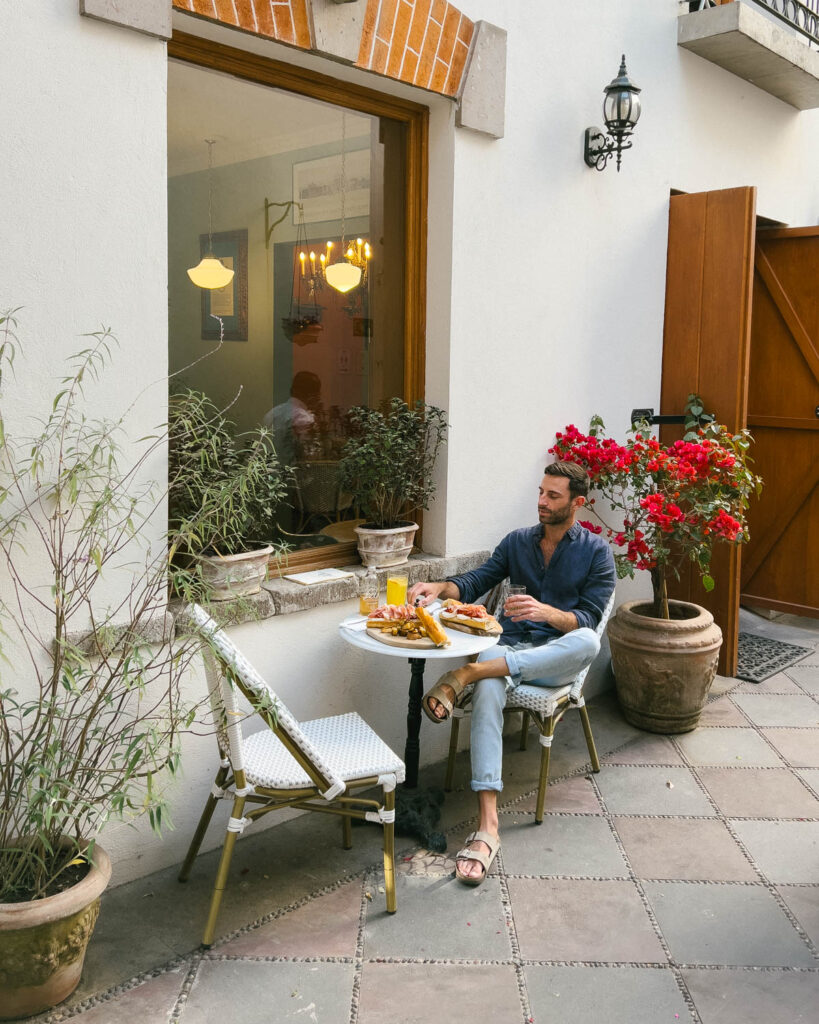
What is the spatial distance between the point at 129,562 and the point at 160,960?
3.99 feet

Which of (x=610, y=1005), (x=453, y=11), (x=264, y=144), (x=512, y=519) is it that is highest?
(x=453, y=11)

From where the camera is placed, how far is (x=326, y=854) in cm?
360

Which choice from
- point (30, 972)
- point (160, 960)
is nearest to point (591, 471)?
point (160, 960)

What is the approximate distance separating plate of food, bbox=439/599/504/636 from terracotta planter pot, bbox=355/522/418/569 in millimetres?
387

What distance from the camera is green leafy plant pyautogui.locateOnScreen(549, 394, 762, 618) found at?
15.4 ft

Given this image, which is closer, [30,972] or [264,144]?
[30,972]

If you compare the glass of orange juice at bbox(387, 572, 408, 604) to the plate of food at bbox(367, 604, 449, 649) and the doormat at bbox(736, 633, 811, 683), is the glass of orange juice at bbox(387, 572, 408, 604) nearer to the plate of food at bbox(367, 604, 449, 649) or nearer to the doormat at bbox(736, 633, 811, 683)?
the plate of food at bbox(367, 604, 449, 649)

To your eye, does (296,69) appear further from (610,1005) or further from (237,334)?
(610,1005)

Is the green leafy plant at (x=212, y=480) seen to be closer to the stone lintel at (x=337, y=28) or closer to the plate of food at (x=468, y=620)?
the plate of food at (x=468, y=620)

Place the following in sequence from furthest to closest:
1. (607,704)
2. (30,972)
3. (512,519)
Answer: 1. (607,704)
2. (512,519)
3. (30,972)

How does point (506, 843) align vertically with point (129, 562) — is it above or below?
below

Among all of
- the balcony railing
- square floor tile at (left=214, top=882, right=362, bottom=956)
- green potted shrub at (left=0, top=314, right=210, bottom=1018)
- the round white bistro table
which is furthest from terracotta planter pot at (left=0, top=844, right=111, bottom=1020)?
the balcony railing

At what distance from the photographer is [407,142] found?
169 inches

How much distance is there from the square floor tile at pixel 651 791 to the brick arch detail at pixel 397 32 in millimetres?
3037
